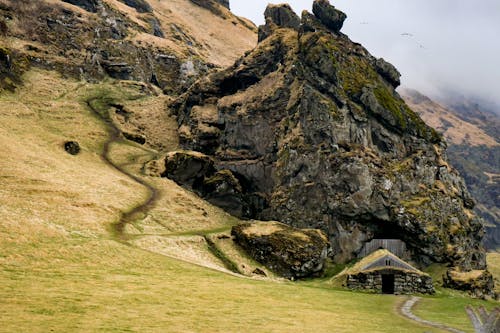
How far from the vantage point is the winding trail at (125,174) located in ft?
216

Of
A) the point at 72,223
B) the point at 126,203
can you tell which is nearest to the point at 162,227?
the point at 126,203

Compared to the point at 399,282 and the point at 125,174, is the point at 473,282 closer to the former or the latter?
the point at 399,282

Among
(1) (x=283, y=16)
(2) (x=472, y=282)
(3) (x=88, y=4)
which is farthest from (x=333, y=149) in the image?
(3) (x=88, y=4)

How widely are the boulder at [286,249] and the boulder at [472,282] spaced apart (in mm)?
19583

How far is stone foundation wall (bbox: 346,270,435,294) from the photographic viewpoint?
6266 centimetres

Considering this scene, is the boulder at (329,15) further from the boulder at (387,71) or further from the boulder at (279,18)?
the boulder at (279,18)

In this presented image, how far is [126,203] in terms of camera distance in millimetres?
77562

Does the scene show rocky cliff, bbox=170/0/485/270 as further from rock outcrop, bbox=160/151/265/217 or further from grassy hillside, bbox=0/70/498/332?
grassy hillside, bbox=0/70/498/332

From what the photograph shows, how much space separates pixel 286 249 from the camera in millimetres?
73000

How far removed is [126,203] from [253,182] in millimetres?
34124

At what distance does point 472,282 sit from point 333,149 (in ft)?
108

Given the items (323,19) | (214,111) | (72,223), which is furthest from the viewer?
(214,111)

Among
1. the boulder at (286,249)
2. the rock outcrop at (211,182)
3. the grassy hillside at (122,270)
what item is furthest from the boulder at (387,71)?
the boulder at (286,249)

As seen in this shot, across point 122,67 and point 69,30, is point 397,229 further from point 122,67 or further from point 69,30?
point 69,30
